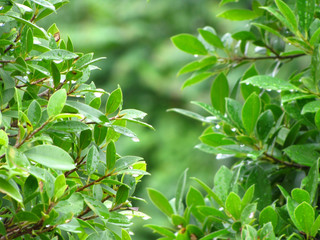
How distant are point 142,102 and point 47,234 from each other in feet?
19.7

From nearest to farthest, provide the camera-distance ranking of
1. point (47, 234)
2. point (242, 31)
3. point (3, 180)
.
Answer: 1. point (3, 180)
2. point (47, 234)
3. point (242, 31)

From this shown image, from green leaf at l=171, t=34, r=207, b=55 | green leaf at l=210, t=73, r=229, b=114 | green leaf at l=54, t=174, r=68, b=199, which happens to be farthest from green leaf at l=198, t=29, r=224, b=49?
green leaf at l=54, t=174, r=68, b=199

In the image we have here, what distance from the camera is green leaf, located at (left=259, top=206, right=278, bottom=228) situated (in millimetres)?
885

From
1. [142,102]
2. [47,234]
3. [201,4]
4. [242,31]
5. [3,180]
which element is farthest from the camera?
[142,102]

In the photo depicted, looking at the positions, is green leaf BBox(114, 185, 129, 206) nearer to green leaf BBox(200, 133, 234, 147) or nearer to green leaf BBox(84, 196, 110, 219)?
green leaf BBox(84, 196, 110, 219)

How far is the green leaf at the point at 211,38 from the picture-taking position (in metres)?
1.20

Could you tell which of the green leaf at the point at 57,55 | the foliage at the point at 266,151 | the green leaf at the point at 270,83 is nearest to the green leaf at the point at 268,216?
the foliage at the point at 266,151

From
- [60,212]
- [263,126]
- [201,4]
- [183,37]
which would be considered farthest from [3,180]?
[201,4]

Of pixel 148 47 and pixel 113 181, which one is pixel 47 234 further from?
pixel 148 47

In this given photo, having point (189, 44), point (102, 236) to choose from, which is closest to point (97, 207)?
point (102, 236)

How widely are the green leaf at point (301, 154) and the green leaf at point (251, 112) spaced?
0.08m

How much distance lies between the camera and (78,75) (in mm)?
733

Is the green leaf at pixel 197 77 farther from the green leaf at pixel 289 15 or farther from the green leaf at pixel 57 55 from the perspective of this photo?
the green leaf at pixel 57 55

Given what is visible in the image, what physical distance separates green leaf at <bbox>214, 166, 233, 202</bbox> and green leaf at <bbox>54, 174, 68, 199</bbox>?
1.47ft
